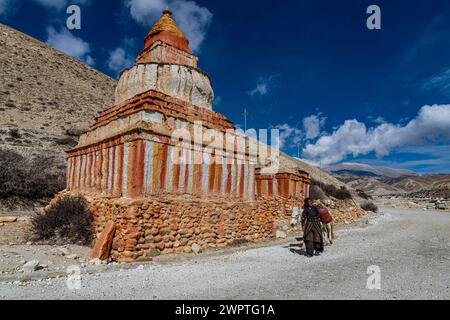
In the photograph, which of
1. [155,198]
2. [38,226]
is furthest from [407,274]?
[38,226]

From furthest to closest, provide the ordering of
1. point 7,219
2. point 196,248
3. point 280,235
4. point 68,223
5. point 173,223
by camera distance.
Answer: point 280,235 → point 7,219 → point 68,223 → point 196,248 → point 173,223

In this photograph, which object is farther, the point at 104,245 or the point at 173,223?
the point at 173,223

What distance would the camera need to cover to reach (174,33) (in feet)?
38.3

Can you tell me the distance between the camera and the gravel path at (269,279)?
4.44 meters

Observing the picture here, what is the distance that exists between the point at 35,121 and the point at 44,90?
787cm

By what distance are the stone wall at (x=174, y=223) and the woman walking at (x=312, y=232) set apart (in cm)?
232

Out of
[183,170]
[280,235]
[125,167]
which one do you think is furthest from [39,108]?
[280,235]

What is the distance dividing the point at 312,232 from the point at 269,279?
9.45 feet

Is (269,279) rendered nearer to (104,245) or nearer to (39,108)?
(104,245)

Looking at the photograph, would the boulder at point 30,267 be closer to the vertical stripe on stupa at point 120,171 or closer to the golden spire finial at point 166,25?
the vertical stripe on stupa at point 120,171

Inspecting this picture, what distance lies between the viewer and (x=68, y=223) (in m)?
8.74

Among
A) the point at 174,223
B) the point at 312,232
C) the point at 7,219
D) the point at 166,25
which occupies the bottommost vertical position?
the point at 7,219
